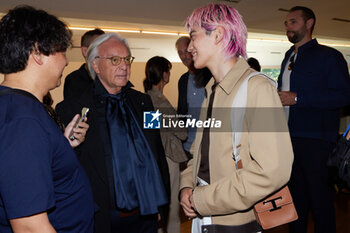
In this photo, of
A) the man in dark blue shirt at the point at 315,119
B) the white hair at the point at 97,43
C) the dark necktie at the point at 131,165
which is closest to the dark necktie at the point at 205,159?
the dark necktie at the point at 131,165

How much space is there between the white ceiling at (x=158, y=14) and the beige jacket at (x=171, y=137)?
2.89 m

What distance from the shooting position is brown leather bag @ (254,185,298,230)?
113 cm

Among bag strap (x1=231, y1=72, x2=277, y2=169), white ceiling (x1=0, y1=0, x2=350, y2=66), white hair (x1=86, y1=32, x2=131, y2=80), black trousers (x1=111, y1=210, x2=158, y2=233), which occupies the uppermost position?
white ceiling (x1=0, y1=0, x2=350, y2=66)

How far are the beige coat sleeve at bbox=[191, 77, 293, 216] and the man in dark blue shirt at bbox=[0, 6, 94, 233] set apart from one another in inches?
22.7

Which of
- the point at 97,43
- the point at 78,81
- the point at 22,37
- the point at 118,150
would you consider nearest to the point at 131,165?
the point at 118,150

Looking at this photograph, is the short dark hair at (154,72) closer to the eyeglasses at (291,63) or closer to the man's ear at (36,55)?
the eyeglasses at (291,63)


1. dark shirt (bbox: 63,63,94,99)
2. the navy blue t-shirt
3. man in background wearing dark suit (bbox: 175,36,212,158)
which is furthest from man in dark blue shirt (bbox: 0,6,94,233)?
man in background wearing dark suit (bbox: 175,36,212,158)

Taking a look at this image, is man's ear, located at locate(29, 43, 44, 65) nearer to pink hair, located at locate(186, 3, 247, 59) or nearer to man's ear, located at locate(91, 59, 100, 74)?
pink hair, located at locate(186, 3, 247, 59)

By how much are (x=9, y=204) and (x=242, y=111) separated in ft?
2.81

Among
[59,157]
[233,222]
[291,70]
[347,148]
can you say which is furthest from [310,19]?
[59,157]

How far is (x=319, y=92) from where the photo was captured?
2.30 m

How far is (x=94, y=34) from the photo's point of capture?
273cm

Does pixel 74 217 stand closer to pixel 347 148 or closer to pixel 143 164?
pixel 143 164

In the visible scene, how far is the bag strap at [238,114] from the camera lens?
1081 millimetres
